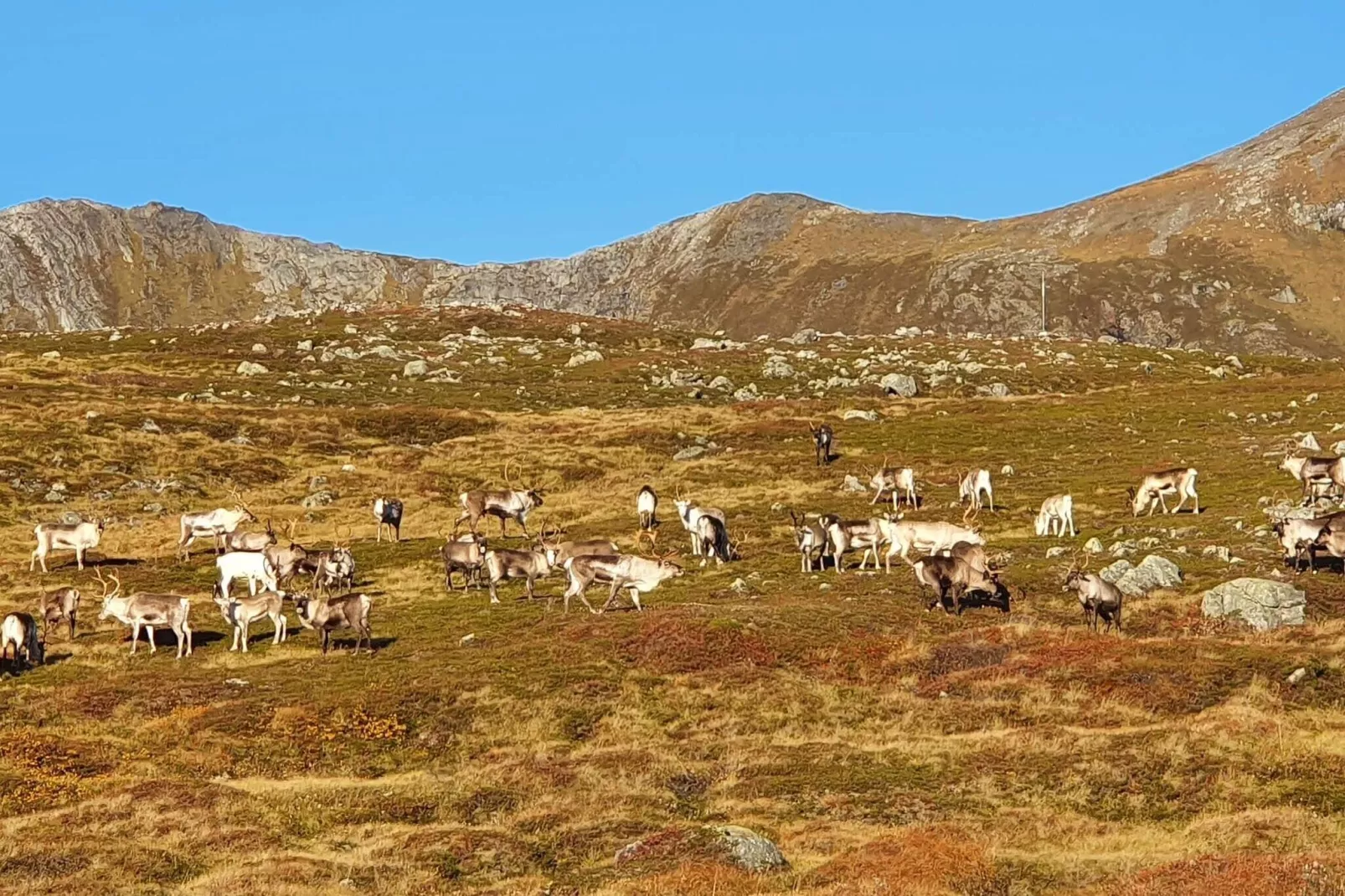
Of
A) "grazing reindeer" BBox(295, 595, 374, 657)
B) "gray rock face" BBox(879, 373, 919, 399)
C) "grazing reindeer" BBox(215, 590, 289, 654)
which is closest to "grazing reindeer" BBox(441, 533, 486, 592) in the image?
"grazing reindeer" BBox(215, 590, 289, 654)

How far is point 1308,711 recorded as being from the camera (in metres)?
26.1

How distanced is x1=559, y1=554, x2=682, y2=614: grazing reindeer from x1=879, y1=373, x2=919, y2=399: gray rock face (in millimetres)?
60523

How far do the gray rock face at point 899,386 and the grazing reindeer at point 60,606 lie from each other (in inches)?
2664

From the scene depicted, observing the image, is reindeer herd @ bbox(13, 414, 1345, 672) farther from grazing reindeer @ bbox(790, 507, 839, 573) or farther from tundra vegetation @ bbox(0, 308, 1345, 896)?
tundra vegetation @ bbox(0, 308, 1345, 896)

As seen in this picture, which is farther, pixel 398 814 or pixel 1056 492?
pixel 1056 492

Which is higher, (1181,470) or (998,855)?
(1181,470)

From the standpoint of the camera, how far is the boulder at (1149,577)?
34.1m

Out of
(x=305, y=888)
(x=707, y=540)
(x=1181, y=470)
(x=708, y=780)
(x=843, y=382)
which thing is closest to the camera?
(x=305, y=888)

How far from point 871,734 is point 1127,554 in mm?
14889

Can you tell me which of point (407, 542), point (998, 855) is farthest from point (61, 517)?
point (998, 855)

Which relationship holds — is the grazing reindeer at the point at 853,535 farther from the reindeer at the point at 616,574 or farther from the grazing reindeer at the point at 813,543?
the reindeer at the point at 616,574

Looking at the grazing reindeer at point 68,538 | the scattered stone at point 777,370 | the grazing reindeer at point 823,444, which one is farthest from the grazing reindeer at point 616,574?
the scattered stone at point 777,370

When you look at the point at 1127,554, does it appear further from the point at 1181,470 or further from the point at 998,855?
the point at 998,855

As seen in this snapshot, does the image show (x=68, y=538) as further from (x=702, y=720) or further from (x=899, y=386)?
(x=899, y=386)
